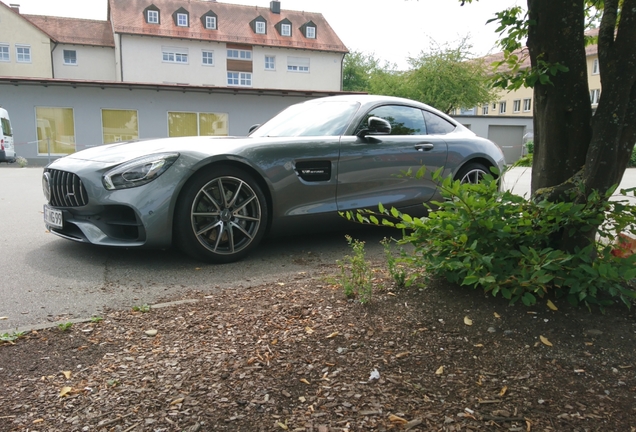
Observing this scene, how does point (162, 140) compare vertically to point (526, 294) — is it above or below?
above

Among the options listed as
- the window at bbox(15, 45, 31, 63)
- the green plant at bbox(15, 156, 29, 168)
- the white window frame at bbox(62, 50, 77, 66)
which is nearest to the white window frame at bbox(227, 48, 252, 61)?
the white window frame at bbox(62, 50, 77, 66)

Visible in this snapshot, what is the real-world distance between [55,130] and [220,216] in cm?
2291

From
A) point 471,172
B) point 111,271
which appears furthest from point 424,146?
point 111,271

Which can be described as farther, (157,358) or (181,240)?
(181,240)

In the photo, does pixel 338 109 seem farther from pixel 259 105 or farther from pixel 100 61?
pixel 100 61

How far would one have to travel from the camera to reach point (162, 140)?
4.55m

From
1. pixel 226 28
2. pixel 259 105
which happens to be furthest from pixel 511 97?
pixel 259 105

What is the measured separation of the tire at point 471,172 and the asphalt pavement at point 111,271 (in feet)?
3.76

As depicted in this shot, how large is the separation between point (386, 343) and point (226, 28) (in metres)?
46.4

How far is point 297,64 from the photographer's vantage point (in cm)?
4450

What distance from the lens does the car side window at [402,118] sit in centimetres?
536

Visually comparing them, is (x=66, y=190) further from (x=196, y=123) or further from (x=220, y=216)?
(x=196, y=123)

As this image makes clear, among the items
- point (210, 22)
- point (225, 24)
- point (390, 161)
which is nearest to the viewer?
point (390, 161)

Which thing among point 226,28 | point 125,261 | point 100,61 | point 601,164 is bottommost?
point 125,261
